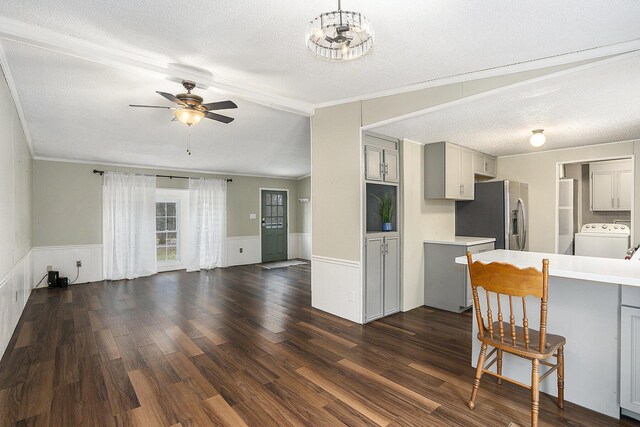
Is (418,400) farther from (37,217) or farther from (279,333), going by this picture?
(37,217)

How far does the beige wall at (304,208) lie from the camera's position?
8.63m

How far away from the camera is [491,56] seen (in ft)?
7.98

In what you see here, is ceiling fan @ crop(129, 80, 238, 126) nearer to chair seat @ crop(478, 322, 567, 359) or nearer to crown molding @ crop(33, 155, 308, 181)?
chair seat @ crop(478, 322, 567, 359)

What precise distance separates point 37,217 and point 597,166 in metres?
9.72

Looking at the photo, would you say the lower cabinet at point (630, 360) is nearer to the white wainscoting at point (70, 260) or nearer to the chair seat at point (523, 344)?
the chair seat at point (523, 344)

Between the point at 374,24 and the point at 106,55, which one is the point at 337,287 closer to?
the point at 374,24

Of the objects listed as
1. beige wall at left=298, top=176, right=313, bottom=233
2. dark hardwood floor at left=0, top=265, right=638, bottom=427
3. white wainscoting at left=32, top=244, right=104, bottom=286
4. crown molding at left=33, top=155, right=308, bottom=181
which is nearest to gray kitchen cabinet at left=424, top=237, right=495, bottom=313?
dark hardwood floor at left=0, top=265, right=638, bottom=427

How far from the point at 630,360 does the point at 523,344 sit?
0.63 m

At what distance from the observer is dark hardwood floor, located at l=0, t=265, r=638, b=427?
202 centimetres

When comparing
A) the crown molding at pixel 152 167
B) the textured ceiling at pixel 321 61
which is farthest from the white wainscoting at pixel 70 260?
the textured ceiling at pixel 321 61

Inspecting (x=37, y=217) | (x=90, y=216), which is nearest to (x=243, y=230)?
(x=90, y=216)

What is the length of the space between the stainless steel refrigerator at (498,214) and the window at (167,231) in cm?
568

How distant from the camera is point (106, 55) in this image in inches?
96.4

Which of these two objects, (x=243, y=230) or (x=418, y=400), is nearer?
(x=418, y=400)
